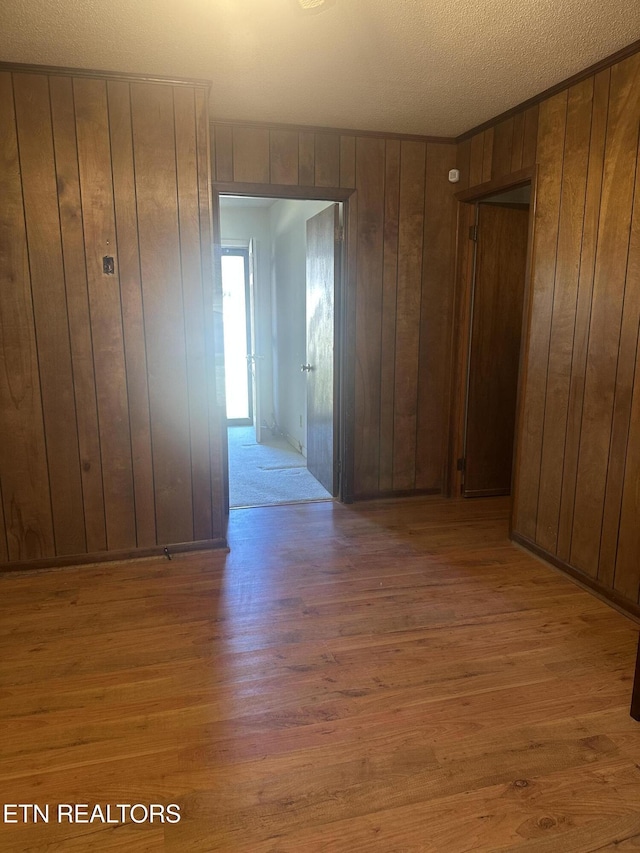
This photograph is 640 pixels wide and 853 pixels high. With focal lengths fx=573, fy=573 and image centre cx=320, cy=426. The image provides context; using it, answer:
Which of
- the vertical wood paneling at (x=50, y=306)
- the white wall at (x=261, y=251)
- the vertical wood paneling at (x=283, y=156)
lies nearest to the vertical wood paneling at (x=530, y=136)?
the vertical wood paneling at (x=283, y=156)

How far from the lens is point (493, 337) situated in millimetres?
4109

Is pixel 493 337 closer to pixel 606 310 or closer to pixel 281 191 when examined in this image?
pixel 606 310

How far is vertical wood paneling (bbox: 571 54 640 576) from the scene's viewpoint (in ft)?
8.30

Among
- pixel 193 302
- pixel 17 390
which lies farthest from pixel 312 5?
pixel 17 390

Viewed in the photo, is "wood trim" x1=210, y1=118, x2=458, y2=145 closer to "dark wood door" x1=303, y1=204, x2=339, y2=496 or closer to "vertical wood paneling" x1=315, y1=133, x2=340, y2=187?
"vertical wood paneling" x1=315, y1=133, x2=340, y2=187

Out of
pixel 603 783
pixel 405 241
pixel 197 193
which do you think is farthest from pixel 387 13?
pixel 603 783

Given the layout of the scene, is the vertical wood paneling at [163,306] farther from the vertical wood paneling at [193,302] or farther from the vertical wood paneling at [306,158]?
the vertical wood paneling at [306,158]

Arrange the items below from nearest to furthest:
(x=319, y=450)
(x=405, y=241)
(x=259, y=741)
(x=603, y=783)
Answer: (x=603, y=783) < (x=259, y=741) < (x=405, y=241) < (x=319, y=450)

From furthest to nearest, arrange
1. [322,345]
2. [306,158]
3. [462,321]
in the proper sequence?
[322,345], [462,321], [306,158]

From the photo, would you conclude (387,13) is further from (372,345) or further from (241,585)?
(241,585)

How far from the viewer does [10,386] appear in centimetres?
288

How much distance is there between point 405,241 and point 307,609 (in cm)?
254

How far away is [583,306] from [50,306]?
2645mm

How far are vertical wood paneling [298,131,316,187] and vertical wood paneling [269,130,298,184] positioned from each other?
3cm
